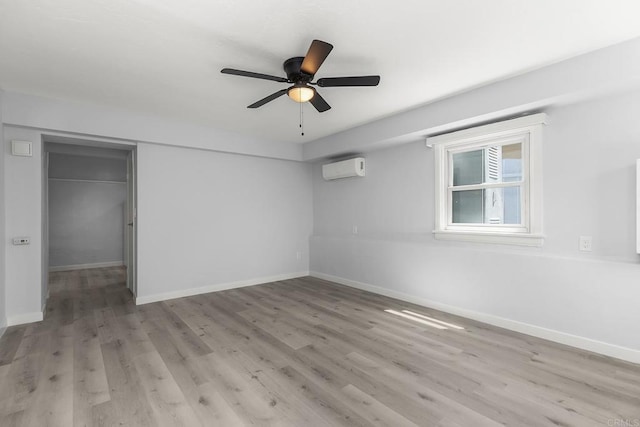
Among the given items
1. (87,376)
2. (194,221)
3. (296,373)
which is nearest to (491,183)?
(296,373)

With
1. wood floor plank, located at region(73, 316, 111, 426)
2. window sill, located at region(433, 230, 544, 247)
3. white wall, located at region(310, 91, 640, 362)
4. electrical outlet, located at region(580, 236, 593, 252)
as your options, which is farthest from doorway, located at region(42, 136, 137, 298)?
electrical outlet, located at region(580, 236, 593, 252)

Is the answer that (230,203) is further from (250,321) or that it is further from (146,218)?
(250,321)

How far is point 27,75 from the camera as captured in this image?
278cm

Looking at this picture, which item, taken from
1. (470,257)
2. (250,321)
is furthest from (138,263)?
Result: (470,257)

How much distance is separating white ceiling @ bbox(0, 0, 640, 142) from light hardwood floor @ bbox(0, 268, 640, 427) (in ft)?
8.18

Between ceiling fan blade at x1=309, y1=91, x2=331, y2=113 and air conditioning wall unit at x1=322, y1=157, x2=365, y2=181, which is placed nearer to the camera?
ceiling fan blade at x1=309, y1=91, x2=331, y2=113

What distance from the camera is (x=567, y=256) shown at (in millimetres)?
2793

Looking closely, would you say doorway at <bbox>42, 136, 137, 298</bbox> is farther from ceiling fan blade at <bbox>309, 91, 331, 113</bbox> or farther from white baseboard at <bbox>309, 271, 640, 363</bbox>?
white baseboard at <bbox>309, 271, 640, 363</bbox>

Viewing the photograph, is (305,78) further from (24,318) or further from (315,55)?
(24,318)

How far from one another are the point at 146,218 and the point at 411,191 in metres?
3.68

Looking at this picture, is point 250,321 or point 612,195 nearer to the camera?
point 612,195

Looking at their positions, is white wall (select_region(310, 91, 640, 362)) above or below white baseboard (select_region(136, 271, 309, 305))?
above

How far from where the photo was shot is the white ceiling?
189cm

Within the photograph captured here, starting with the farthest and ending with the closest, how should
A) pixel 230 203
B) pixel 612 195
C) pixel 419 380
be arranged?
pixel 230 203
pixel 612 195
pixel 419 380
